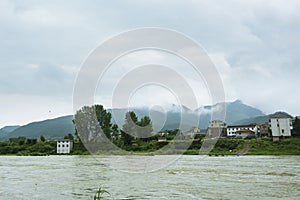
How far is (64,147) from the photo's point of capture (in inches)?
1970


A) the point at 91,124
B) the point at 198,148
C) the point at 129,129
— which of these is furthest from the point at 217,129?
the point at 91,124

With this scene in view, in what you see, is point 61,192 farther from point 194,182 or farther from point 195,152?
point 195,152

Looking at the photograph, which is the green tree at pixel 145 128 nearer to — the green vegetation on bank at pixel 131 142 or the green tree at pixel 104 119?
the green vegetation on bank at pixel 131 142

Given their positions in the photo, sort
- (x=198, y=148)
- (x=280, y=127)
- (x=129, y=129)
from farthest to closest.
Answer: (x=129, y=129) → (x=198, y=148) → (x=280, y=127)

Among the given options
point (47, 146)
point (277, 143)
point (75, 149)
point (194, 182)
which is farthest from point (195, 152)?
point (194, 182)

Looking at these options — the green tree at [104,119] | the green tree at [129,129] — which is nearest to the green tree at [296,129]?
the green tree at [129,129]

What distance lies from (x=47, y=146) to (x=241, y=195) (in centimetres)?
4551

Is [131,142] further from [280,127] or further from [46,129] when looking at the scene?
[46,129]

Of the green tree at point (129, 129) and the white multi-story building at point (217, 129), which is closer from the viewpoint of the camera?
the green tree at point (129, 129)

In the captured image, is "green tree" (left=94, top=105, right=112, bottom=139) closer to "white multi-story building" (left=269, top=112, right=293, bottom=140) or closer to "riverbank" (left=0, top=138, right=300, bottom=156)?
"riverbank" (left=0, top=138, right=300, bottom=156)

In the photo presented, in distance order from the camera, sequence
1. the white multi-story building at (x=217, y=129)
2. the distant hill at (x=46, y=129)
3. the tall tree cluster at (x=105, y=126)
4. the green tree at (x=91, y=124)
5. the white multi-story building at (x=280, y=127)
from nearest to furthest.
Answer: the white multi-story building at (x=280, y=127) → the green tree at (x=91, y=124) → the tall tree cluster at (x=105, y=126) → the white multi-story building at (x=217, y=129) → the distant hill at (x=46, y=129)

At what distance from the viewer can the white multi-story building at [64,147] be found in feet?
162

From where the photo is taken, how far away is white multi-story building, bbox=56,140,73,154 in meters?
49.5

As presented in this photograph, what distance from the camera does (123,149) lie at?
48.6 metres
